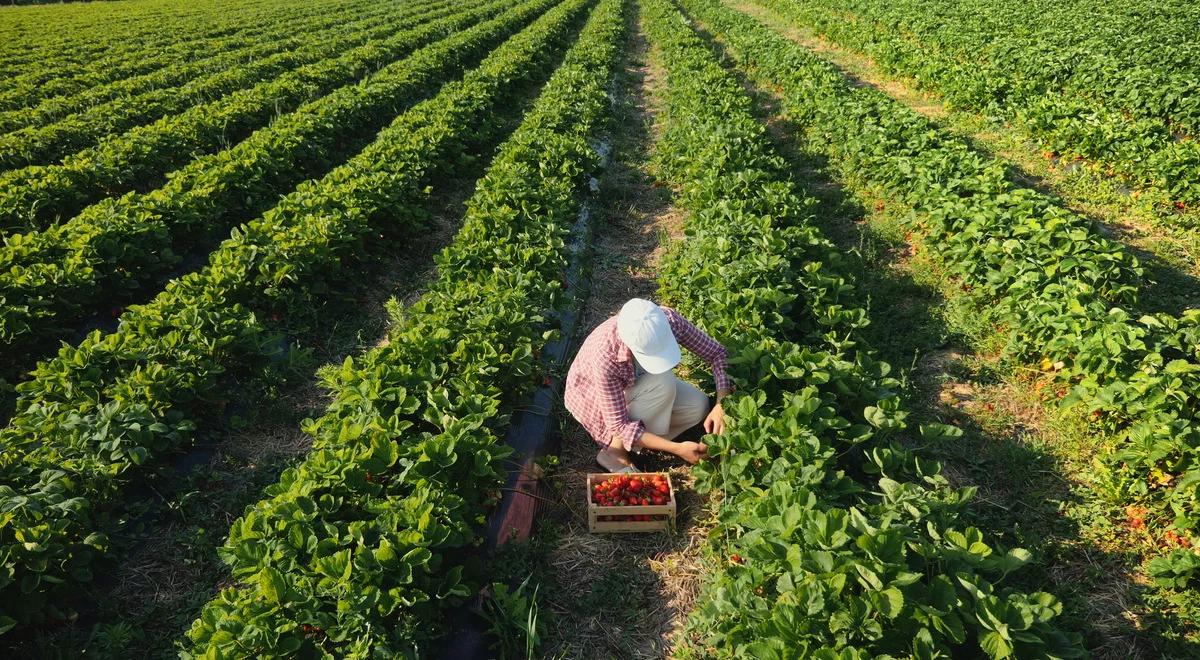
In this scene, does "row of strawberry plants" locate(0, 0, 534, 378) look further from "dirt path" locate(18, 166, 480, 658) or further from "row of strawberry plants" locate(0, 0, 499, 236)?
"dirt path" locate(18, 166, 480, 658)

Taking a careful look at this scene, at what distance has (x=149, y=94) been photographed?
13719 millimetres

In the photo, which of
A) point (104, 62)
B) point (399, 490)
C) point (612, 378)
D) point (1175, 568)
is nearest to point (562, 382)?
point (612, 378)

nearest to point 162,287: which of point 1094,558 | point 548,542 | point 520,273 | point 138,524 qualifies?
point 138,524

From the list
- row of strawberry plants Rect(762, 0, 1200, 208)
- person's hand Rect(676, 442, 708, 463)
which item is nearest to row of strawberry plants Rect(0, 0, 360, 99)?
person's hand Rect(676, 442, 708, 463)

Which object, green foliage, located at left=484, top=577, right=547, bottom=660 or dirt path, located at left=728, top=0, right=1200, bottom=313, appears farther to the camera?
dirt path, located at left=728, top=0, right=1200, bottom=313

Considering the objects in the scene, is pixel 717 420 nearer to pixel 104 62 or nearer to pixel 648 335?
pixel 648 335

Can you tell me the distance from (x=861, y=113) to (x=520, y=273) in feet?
24.3

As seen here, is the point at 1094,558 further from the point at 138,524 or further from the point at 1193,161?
the point at 1193,161

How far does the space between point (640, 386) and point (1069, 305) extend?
Answer: 3.68m

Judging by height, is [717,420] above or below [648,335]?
below

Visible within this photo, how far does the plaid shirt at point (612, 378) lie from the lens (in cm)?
414

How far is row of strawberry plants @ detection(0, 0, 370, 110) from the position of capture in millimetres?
15250

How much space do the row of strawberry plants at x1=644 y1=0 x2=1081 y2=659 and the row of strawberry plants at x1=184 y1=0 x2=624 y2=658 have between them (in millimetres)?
1415

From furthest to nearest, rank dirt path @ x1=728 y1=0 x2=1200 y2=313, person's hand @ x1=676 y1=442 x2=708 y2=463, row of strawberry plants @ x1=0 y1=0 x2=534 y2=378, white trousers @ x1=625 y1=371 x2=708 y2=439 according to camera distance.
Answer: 1. dirt path @ x1=728 y1=0 x2=1200 y2=313
2. row of strawberry plants @ x1=0 y1=0 x2=534 y2=378
3. white trousers @ x1=625 y1=371 x2=708 y2=439
4. person's hand @ x1=676 y1=442 x2=708 y2=463
